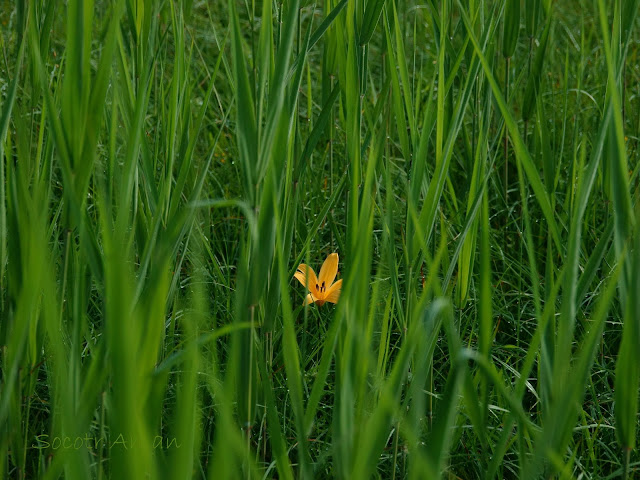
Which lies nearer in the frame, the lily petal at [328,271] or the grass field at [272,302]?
the grass field at [272,302]

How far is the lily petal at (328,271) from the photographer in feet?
3.84

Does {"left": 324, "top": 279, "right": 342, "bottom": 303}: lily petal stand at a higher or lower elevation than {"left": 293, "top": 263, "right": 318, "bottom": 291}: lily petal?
lower

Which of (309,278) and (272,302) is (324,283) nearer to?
(309,278)

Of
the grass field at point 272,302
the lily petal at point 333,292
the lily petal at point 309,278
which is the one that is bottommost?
the lily petal at point 333,292

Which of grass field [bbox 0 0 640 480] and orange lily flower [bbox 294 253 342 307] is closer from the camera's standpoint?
grass field [bbox 0 0 640 480]

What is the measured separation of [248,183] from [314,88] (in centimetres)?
163

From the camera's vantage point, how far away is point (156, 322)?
0.61m

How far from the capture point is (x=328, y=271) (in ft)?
3.89

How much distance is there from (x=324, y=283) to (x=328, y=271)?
19 millimetres

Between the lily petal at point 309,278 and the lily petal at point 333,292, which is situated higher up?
the lily petal at point 309,278

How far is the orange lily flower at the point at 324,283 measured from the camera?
3.68 feet

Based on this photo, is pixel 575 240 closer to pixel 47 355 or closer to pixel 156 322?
pixel 156 322

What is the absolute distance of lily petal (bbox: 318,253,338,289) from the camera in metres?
1.17

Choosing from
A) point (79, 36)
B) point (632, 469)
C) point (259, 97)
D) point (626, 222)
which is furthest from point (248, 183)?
point (632, 469)
